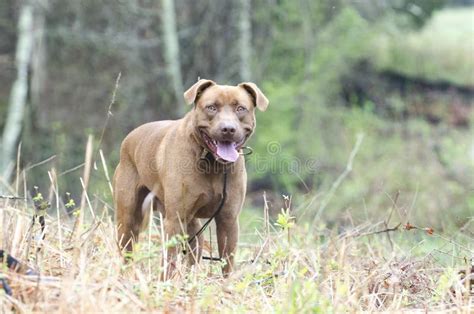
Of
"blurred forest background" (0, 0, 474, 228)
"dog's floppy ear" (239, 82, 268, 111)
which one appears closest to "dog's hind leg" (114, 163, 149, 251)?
"dog's floppy ear" (239, 82, 268, 111)

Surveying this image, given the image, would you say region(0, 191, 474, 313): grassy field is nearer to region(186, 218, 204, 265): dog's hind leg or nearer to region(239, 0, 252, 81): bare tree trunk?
region(186, 218, 204, 265): dog's hind leg

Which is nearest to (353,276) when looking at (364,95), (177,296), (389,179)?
(177,296)

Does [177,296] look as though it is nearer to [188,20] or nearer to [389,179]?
[389,179]

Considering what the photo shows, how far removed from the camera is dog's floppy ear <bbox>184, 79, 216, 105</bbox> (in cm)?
679

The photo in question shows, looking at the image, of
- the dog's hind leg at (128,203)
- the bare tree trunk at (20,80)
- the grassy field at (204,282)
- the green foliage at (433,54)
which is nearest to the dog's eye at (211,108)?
the grassy field at (204,282)

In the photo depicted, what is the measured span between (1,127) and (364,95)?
8688 mm

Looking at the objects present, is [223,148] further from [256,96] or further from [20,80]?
[20,80]

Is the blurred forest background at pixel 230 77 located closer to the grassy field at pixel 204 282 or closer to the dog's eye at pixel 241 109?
the dog's eye at pixel 241 109

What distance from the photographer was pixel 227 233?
6965 mm

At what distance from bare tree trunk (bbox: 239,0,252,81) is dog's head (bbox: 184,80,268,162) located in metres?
9.76

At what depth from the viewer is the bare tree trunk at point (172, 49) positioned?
17391 millimetres

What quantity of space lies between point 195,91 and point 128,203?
4.59ft

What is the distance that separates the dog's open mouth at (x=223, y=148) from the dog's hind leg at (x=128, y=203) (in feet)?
4.17

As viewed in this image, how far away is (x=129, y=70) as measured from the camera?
60.3ft
